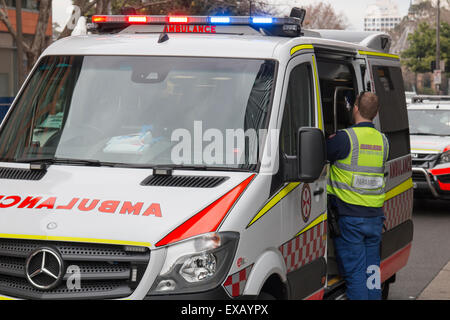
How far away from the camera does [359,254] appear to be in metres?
6.34

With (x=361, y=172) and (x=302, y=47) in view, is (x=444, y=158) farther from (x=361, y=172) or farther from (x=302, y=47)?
(x=302, y=47)

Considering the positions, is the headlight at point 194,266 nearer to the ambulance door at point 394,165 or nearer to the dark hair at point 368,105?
the dark hair at point 368,105

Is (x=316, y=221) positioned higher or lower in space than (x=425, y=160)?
higher

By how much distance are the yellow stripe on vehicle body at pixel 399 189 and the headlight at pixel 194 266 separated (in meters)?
3.07

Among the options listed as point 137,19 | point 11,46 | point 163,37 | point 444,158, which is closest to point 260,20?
point 163,37

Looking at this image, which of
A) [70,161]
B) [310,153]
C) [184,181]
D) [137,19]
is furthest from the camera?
[137,19]

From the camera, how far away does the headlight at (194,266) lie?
14.2 feet

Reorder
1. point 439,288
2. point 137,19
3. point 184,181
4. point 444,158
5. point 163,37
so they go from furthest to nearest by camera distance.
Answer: point 444,158, point 439,288, point 137,19, point 163,37, point 184,181

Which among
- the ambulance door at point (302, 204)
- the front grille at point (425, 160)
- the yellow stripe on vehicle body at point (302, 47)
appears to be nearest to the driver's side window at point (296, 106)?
the ambulance door at point (302, 204)

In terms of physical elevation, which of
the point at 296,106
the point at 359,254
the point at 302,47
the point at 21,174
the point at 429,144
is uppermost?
the point at 302,47

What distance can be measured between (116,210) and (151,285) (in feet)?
1.54

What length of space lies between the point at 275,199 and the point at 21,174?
4.95ft
